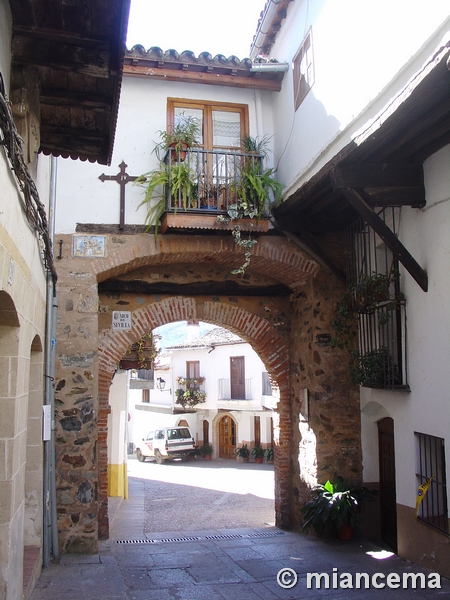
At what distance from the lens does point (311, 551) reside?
6.49m

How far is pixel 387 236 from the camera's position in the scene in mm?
5453

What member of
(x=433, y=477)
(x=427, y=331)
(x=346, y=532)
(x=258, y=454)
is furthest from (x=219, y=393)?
(x=427, y=331)

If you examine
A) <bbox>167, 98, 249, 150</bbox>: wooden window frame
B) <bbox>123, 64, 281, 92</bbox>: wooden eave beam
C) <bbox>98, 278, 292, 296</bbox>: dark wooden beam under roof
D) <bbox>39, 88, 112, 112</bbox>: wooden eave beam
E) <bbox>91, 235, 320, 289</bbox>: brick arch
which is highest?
<bbox>123, 64, 281, 92</bbox>: wooden eave beam

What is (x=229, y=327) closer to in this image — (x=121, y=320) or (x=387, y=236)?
(x=121, y=320)

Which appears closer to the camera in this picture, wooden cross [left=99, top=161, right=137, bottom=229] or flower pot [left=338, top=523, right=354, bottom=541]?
flower pot [left=338, top=523, right=354, bottom=541]

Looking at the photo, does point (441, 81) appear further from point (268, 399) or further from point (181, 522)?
point (268, 399)

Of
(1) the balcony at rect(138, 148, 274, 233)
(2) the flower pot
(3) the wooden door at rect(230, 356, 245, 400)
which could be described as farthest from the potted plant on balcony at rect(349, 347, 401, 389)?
(3) the wooden door at rect(230, 356, 245, 400)

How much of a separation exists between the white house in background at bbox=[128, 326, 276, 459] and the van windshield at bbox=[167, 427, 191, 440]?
52.4 inches

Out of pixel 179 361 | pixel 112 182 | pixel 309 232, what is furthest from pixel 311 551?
pixel 179 361

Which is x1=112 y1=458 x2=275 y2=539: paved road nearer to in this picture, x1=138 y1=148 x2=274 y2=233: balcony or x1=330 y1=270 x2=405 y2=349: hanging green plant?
x1=330 y1=270 x2=405 y2=349: hanging green plant

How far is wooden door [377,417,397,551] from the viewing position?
6.79 m

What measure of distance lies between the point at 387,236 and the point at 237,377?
17.4 m

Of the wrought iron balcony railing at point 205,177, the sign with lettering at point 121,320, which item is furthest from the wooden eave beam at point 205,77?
the sign with lettering at point 121,320

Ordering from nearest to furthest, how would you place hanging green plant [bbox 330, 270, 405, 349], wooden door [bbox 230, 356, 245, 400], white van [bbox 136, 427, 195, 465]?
hanging green plant [bbox 330, 270, 405, 349], white van [bbox 136, 427, 195, 465], wooden door [bbox 230, 356, 245, 400]
